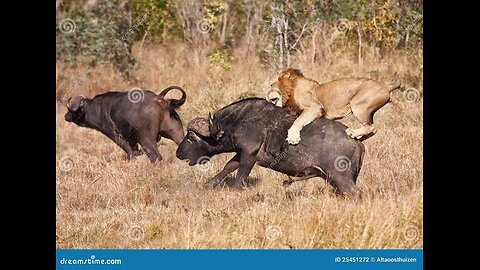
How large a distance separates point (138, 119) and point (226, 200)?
3.15 metres

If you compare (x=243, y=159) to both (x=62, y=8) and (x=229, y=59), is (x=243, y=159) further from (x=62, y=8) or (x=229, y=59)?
(x=62, y=8)

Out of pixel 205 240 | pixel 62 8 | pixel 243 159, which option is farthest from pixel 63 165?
pixel 62 8

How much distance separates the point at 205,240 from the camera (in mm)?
9336

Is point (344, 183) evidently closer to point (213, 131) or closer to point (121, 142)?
point (213, 131)

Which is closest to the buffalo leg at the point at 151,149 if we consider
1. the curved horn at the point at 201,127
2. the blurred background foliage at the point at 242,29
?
the curved horn at the point at 201,127

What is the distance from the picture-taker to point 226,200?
35.5 ft

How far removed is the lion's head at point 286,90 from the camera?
1073cm

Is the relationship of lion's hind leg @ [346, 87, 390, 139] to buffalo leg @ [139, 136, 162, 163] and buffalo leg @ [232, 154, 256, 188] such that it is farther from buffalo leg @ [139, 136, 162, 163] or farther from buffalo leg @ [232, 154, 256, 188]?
buffalo leg @ [139, 136, 162, 163]

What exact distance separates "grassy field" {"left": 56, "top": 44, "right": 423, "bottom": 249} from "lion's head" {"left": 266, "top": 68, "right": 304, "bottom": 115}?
1.00 meters

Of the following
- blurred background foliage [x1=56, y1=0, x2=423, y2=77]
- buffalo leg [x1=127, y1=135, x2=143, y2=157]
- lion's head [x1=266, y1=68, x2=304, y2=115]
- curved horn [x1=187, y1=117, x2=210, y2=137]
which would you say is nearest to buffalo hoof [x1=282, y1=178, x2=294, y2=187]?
lion's head [x1=266, y1=68, x2=304, y2=115]

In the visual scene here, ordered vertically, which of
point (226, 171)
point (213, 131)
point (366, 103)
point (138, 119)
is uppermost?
point (366, 103)

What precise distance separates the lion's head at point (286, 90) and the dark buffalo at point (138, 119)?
255cm

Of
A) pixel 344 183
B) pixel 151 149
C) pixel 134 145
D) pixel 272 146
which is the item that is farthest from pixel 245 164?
pixel 134 145

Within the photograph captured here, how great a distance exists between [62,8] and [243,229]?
1245 cm
